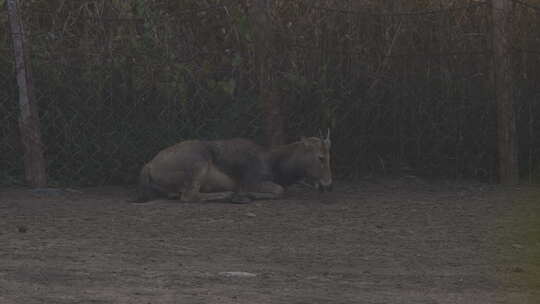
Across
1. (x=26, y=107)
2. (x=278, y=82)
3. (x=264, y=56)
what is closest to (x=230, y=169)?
(x=278, y=82)

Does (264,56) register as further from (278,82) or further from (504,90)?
(504,90)

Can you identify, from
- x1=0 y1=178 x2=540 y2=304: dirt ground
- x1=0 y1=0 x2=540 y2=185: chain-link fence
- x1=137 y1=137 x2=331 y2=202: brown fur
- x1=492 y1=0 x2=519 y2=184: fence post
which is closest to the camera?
x1=0 y1=178 x2=540 y2=304: dirt ground

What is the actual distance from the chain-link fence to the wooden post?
206 millimetres

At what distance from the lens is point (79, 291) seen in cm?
486

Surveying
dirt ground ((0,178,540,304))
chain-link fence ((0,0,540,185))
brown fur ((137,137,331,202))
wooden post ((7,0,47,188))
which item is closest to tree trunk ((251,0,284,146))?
chain-link fence ((0,0,540,185))

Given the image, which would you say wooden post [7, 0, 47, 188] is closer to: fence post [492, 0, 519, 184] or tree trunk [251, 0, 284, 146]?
tree trunk [251, 0, 284, 146]

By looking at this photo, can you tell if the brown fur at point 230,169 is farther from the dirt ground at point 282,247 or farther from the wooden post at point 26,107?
the wooden post at point 26,107

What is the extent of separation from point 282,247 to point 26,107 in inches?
122

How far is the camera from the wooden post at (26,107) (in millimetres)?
8453

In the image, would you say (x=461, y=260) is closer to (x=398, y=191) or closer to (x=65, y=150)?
(x=398, y=191)

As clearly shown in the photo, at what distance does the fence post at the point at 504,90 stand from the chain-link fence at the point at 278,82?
0.16 meters

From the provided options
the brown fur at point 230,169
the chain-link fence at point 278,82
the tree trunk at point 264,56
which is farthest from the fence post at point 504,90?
the tree trunk at point 264,56

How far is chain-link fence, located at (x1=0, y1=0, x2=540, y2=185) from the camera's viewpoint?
8.80m

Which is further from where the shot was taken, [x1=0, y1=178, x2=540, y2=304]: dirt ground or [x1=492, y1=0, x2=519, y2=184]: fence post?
[x1=492, y1=0, x2=519, y2=184]: fence post
